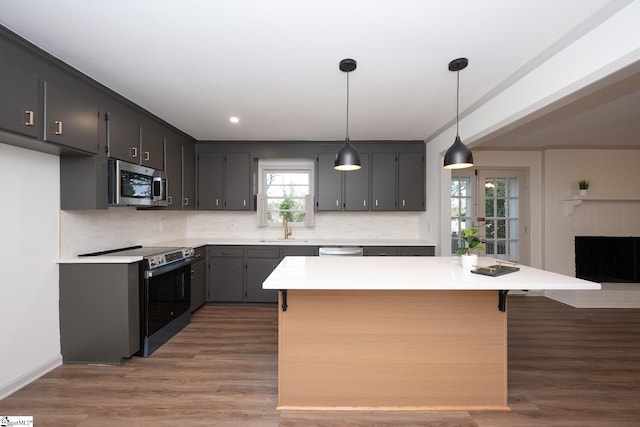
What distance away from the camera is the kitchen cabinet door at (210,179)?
15.1 ft

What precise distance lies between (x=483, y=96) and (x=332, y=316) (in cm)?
240

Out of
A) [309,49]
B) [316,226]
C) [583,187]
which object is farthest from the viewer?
[316,226]

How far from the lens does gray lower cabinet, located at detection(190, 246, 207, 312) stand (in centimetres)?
387

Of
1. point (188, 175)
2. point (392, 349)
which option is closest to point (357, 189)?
point (188, 175)

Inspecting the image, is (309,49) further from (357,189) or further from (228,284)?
(228,284)

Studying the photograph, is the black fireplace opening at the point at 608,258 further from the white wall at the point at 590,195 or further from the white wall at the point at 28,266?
the white wall at the point at 28,266

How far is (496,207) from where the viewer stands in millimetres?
4918

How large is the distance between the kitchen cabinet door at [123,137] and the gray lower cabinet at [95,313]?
1.05m

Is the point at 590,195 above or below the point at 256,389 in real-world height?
above

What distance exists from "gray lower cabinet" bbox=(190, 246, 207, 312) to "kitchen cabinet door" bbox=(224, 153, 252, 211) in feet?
2.69

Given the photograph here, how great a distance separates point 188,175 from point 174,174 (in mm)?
391

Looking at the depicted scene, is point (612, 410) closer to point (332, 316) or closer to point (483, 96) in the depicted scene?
point (332, 316)

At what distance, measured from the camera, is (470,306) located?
208 cm

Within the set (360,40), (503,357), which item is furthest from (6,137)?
(503,357)
